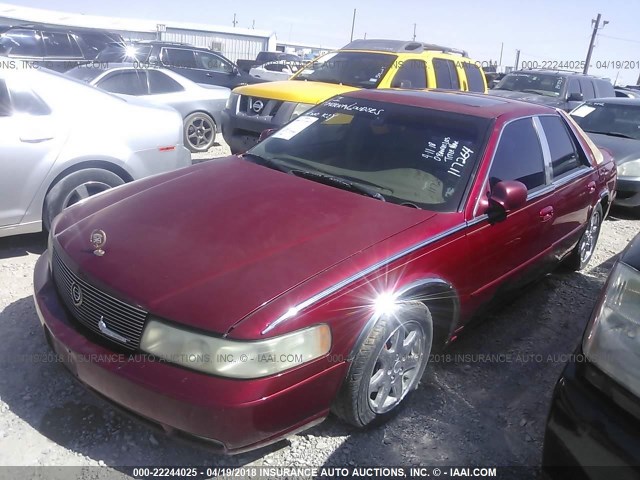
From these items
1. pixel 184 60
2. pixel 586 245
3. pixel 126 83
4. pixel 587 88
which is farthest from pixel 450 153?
pixel 587 88

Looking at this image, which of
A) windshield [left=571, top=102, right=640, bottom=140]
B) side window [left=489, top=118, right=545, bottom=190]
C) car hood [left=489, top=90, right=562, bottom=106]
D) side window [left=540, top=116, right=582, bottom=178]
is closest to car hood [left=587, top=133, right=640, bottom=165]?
windshield [left=571, top=102, right=640, bottom=140]

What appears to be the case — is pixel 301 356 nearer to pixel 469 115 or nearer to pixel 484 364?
pixel 484 364

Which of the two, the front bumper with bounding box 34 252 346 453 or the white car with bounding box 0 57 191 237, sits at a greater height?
the white car with bounding box 0 57 191 237

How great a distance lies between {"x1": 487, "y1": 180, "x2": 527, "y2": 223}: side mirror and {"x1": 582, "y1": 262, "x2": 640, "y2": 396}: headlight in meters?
0.98

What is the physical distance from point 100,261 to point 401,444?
1.60 meters

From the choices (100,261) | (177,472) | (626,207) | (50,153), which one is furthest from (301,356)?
(626,207)

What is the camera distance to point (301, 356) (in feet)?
6.41

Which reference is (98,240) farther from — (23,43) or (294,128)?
(23,43)

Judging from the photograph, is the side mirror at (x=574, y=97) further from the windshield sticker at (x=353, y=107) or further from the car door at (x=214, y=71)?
the windshield sticker at (x=353, y=107)

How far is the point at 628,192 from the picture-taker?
6438mm

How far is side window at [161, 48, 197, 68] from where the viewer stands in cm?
1094

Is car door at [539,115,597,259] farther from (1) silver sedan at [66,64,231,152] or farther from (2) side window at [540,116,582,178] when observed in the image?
(1) silver sedan at [66,64,231,152]

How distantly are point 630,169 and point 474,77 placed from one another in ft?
10.1

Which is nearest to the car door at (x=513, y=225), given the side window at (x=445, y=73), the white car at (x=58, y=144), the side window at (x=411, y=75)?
the white car at (x=58, y=144)
